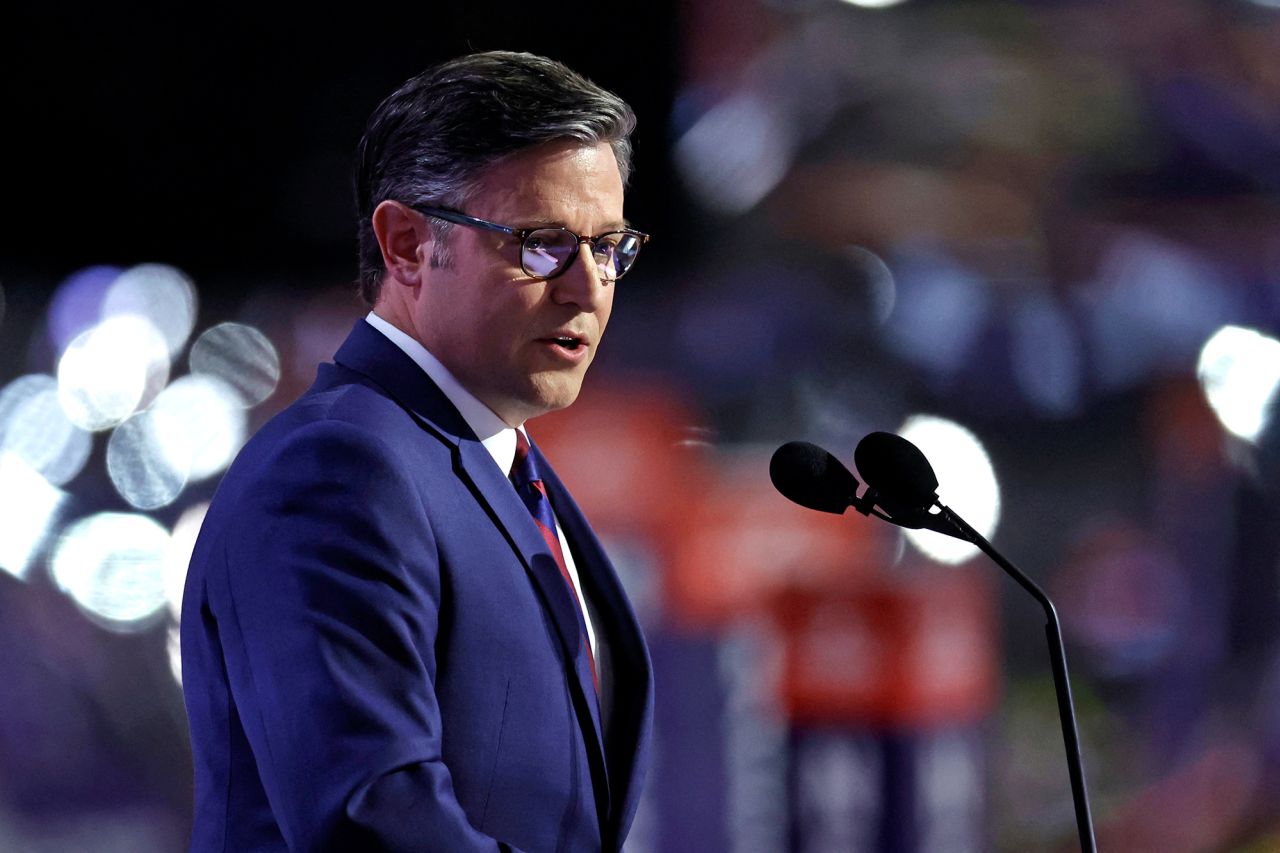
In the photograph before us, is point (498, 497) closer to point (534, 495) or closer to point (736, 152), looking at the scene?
point (534, 495)

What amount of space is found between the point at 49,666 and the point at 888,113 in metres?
3.69

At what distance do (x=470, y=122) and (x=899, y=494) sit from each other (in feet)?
1.78

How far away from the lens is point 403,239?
136 centimetres

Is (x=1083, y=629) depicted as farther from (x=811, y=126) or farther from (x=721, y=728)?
(x=811, y=126)

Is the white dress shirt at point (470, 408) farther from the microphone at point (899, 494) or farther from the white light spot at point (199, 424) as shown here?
the white light spot at point (199, 424)

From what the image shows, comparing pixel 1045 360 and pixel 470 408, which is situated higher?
pixel 470 408

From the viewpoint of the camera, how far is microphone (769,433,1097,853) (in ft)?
4.20

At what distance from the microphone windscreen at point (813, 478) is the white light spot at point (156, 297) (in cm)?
364

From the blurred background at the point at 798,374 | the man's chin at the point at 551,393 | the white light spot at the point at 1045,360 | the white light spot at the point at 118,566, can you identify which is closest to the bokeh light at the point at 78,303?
the blurred background at the point at 798,374

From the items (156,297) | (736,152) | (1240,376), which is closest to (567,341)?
(156,297)

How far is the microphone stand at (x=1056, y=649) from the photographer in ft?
4.09

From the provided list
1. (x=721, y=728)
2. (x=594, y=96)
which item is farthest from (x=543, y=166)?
(x=721, y=728)

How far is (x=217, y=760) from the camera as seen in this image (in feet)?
3.85

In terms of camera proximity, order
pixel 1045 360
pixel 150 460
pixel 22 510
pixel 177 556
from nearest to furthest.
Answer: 1. pixel 22 510
2. pixel 177 556
3. pixel 150 460
4. pixel 1045 360
